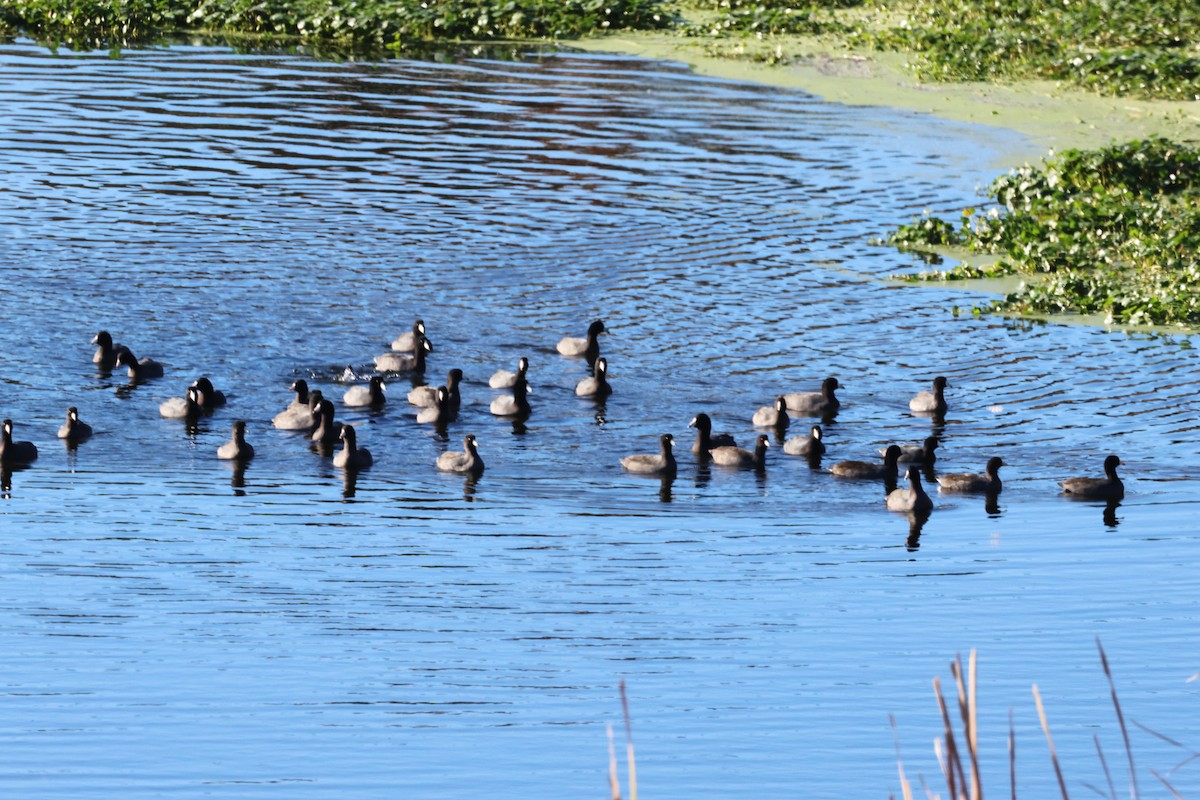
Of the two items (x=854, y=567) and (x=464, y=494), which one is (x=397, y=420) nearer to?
(x=464, y=494)

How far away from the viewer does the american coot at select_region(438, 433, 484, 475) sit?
17625mm

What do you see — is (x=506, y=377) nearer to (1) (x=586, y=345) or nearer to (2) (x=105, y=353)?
(1) (x=586, y=345)

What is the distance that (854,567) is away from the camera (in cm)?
1539

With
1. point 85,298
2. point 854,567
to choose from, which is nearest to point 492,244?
point 85,298

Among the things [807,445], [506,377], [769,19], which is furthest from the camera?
[769,19]

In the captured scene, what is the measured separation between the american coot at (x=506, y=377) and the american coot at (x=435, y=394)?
1.35ft

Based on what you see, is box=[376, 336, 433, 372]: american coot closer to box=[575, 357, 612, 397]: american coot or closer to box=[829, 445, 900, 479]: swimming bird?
box=[575, 357, 612, 397]: american coot

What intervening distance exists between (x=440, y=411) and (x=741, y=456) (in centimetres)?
307

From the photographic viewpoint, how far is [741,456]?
714 inches

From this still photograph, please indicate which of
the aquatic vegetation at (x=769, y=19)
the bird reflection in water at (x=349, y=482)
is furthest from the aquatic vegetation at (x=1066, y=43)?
the bird reflection in water at (x=349, y=482)

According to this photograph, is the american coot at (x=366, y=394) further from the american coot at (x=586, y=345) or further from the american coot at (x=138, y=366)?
the american coot at (x=586, y=345)

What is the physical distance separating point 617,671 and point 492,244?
46.0 feet

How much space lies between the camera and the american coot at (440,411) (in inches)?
753

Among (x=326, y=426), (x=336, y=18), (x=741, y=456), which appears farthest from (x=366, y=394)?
(x=336, y=18)
